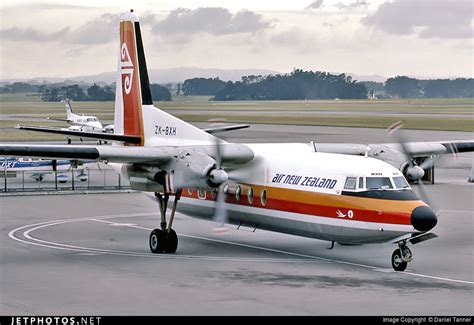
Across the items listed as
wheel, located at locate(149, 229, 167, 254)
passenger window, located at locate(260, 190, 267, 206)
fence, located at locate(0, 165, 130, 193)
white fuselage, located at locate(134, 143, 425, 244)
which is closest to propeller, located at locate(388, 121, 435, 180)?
white fuselage, located at locate(134, 143, 425, 244)

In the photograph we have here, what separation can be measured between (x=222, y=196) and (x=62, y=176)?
2197cm

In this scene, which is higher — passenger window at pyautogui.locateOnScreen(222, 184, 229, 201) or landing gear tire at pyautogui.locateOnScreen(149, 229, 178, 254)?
passenger window at pyautogui.locateOnScreen(222, 184, 229, 201)

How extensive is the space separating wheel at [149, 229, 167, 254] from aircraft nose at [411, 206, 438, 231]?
767cm

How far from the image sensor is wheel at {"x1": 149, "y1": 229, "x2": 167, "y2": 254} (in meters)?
25.9

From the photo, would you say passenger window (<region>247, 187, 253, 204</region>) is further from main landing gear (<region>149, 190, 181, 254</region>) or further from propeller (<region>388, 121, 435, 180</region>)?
propeller (<region>388, 121, 435, 180</region>)

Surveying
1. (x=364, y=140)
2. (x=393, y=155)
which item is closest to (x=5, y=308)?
(x=393, y=155)

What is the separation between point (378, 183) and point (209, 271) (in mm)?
4935

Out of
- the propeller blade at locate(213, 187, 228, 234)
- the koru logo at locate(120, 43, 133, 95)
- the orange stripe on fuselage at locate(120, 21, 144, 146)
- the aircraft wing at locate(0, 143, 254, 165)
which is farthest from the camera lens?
the koru logo at locate(120, 43, 133, 95)

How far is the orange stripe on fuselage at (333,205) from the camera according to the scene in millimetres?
22266

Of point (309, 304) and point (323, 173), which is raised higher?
point (323, 173)

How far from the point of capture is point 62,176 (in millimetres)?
46688

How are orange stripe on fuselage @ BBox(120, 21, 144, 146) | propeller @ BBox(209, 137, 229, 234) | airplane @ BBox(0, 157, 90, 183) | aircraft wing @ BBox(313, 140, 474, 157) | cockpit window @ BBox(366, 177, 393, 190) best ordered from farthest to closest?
airplane @ BBox(0, 157, 90, 183)
orange stripe on fuselage @ BBox(120, 21, 144, 146)
aircraft wing @ BBox(313, 140, 474, 157)
propeller @ BBox(209, 137, 229, 234)
cockpit window @ BBox(366, 177, 393, 190)

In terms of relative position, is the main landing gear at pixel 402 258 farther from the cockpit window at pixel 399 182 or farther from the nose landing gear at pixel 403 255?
the cockpit window at pixel 399 182

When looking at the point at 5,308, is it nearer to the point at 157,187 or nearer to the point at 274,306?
the point at 274,306
